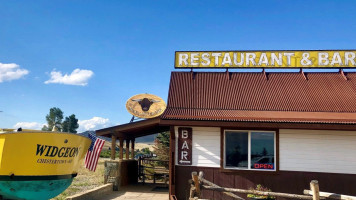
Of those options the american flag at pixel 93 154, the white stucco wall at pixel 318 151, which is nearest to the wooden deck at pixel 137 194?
the american flag at pixel 93 154

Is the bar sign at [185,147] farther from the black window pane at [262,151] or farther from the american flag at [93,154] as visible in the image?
the american flag at [93,154]

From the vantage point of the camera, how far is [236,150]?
10547mm

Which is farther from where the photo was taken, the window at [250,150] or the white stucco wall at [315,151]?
the window at [250,150]

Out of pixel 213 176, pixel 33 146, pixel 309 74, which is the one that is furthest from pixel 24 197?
pixel 309 74

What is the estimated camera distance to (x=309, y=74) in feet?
44.6

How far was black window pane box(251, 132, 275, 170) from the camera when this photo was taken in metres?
10.4

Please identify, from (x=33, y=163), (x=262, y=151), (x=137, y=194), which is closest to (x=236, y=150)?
(x=262, y=151)

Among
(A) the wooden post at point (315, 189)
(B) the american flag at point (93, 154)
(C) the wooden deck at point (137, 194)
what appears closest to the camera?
(A) the wooden post at point (315, 189)

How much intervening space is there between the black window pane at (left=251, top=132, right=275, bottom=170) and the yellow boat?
5.71 meters

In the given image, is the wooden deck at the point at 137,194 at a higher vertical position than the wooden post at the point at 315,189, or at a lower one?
lower

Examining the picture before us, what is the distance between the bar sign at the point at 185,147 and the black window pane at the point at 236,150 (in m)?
1.23

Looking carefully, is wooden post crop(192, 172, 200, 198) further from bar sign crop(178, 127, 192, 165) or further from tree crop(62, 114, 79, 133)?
tree crop(62, 114, 79, 133)

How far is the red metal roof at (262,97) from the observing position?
35.4 feet

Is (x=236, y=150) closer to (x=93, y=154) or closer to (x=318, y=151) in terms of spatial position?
(x=318, y=151)
